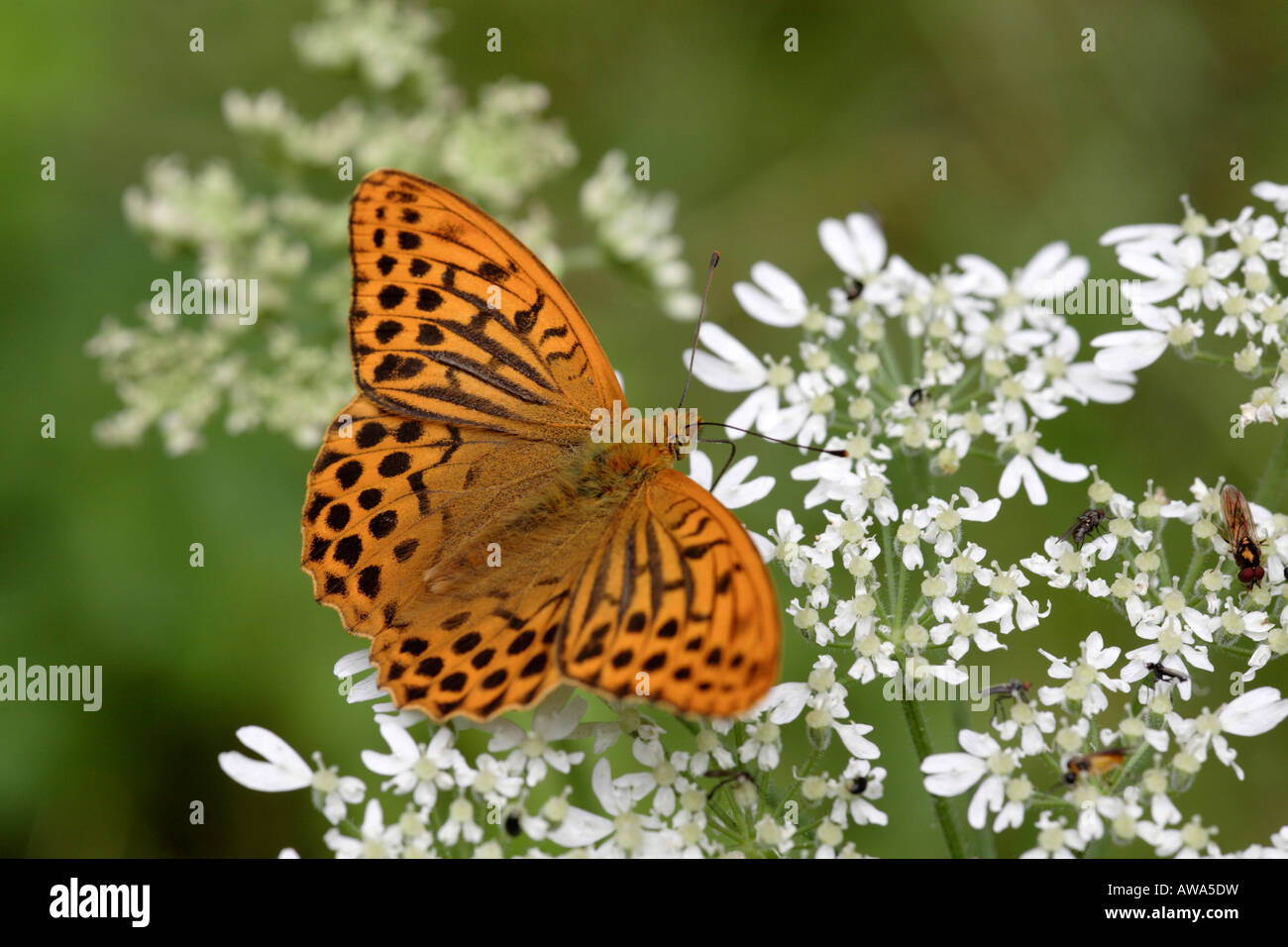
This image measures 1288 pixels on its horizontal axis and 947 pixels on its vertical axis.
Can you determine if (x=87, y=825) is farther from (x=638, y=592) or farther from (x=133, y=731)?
(x=638, y=592)

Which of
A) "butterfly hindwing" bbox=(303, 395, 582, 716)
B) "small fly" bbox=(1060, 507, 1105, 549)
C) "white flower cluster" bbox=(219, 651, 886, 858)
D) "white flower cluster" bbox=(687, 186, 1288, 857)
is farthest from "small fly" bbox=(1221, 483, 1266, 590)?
"butterfly hindwing" bbox=(303, 395, 582, 716)

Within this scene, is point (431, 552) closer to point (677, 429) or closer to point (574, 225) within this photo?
point (677, 429)

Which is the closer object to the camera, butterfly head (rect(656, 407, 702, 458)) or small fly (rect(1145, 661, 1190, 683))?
small fly (rect(1145, 661, 1190, 683))

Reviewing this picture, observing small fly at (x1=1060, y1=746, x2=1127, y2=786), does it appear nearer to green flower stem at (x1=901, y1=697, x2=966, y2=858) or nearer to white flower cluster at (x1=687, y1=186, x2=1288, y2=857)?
white flower cluster at (x1=687, y1=186, x2=1288, y2=857)

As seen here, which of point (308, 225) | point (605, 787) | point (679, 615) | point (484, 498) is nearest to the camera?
point (679, 615)

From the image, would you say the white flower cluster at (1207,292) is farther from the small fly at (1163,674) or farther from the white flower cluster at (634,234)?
the white flower cluster at (634,234)

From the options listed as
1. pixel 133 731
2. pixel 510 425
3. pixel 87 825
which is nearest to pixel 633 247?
pixel 510 425

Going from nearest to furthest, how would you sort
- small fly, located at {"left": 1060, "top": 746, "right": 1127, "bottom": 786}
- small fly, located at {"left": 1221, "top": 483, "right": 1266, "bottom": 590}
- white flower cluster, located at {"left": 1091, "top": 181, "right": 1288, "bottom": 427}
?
small fly, located at {"left": 1060, "top": 746, "right": 1127, "bottom": 786} → small fly, located at {"left": 1221, "top": 483, "right": 1266, "bottom": 590} → white flower cluster, located at {"left": 1091, "top": 181, "right": 1288, "bottom": 427}

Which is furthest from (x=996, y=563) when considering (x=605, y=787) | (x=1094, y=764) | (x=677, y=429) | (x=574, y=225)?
(x=574, y=225)
